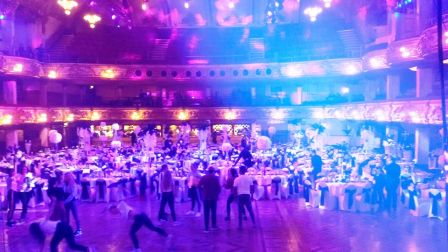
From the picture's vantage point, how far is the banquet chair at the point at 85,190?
16.8 meters

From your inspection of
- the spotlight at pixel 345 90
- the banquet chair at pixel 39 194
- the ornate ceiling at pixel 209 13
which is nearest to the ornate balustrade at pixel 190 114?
the spotlight at pixel 345 90

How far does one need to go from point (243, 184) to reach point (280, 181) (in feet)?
16.7

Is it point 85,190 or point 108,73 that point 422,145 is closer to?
point 85,190

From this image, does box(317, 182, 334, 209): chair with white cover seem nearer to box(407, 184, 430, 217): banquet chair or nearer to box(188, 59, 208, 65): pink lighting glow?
box(407, 184, 430, 217): banquet chair

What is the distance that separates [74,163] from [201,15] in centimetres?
2833

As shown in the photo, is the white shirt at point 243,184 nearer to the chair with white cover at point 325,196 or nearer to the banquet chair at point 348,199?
the chair with white cover at point 325,196

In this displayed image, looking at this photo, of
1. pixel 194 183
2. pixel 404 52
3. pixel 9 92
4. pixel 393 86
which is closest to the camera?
pixel 194 183

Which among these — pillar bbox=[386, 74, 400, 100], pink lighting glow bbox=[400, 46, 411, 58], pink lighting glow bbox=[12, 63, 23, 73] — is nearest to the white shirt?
pink lighting glow bbox=[400, 46, 411, 58]

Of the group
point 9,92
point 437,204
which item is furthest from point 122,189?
point 9,92

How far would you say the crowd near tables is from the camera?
46.5 ft

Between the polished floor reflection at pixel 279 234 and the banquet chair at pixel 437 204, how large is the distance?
0.34 meters

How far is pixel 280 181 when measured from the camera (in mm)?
16875

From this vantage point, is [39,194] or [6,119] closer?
[39,194]

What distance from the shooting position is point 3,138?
103 ft
